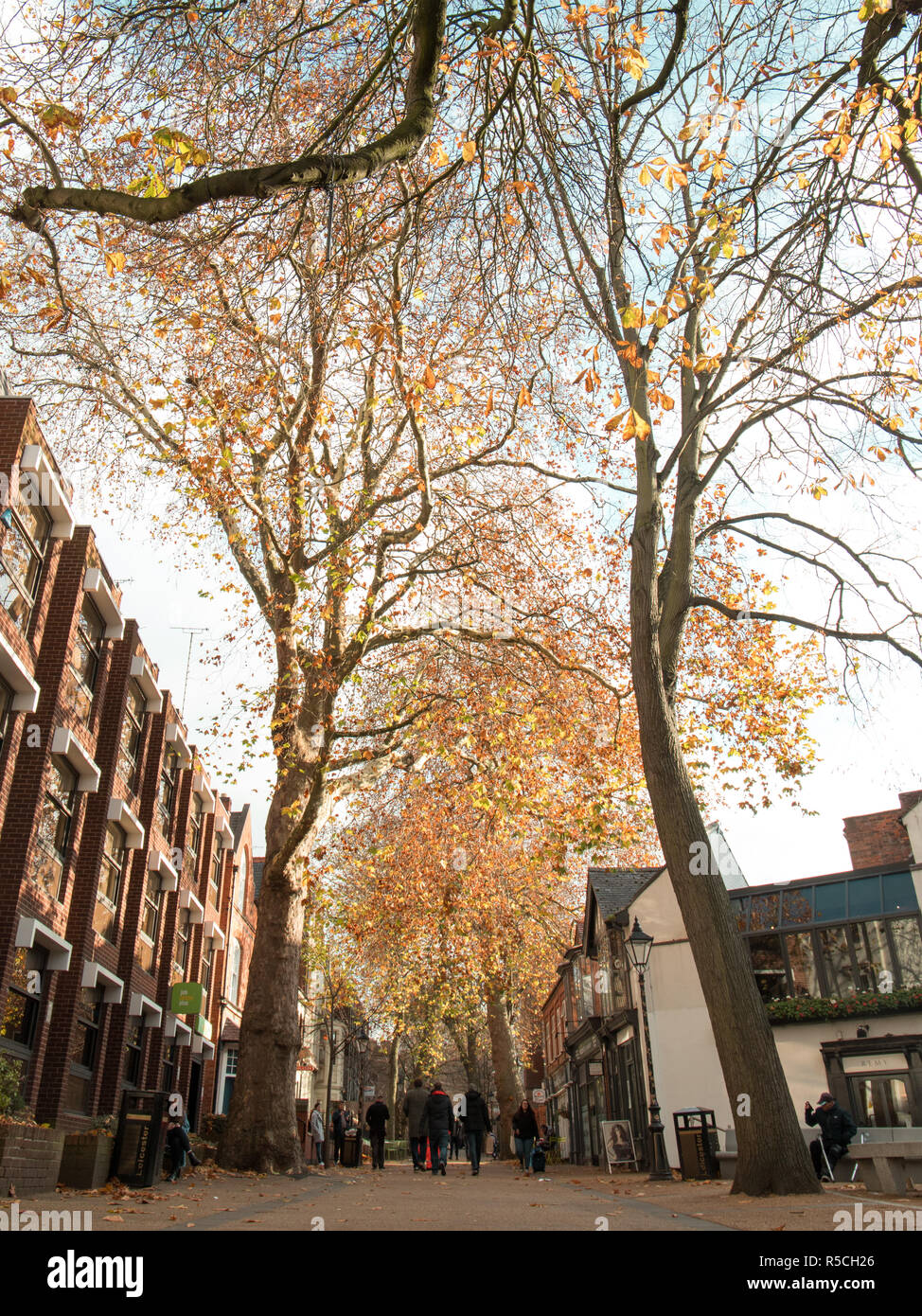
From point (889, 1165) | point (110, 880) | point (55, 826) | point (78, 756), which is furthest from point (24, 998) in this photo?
point (889, 1165)

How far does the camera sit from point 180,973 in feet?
94.2

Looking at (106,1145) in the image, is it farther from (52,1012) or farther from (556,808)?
(556,808)

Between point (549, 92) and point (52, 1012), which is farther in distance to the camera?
point (52, 1012)

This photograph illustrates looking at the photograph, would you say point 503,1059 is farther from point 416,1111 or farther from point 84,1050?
point 84,1050

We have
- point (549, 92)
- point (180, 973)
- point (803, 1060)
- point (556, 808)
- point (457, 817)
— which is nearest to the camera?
point (549, 92)

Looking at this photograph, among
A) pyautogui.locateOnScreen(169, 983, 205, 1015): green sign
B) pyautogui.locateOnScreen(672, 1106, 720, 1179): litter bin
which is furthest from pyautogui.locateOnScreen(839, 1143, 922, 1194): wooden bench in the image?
pyautogui.locateOnScreen(169, 983, 205, 1015): green sign

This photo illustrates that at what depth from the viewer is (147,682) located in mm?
23328

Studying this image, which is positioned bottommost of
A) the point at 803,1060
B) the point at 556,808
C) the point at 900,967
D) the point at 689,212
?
the point at 803,1060

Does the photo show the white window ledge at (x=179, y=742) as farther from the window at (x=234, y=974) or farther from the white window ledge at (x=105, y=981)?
the window at (x=234, y=974)

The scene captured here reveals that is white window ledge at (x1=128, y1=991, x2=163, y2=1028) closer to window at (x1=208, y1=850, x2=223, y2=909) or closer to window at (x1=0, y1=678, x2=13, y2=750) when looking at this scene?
window at (x1=208, y1=850, x2=223, y2=909)

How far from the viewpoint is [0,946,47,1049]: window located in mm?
15500

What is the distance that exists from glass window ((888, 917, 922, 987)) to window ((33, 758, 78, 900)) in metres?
18.4
